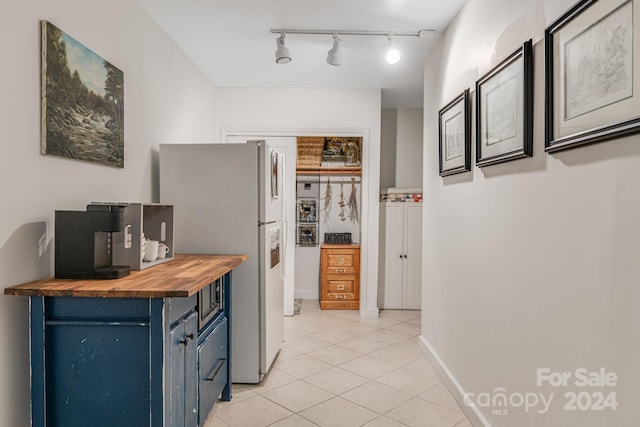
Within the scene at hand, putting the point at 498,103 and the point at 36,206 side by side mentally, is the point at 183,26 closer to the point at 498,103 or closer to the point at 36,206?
the point at 36,206

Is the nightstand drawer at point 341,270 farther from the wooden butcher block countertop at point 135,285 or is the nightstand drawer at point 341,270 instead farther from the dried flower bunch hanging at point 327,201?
the wooden butcher block countertop at point 135,285

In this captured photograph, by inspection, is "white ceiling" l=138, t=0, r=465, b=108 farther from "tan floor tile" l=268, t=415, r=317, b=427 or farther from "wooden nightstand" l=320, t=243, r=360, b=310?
"tan floor tile" l=268, t=415, r=317, b=427

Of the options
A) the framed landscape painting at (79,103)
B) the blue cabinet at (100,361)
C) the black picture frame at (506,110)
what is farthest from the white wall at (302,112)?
the blue cabinet at (100,361)

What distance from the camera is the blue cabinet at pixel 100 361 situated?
176 cm

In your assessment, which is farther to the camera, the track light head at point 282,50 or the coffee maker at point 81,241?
the track light head at point 282,50

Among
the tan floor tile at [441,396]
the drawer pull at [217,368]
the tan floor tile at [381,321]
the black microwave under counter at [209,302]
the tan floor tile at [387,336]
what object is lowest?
the tan floor tile at [441,396]

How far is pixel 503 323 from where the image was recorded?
220 cm

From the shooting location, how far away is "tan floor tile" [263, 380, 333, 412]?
285 cm

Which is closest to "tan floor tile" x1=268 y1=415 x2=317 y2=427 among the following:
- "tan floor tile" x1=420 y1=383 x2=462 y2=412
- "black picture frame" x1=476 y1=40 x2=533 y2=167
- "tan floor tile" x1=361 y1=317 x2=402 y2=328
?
"tan floor tile" x1=420 y1=383 x2=462 y2=412

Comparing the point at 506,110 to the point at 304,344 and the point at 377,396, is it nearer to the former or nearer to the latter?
the point at 377,396

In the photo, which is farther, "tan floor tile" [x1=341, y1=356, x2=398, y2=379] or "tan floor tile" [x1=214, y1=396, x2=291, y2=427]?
"tan floor tile" [x1=341, y1=356, x2=398, y2=379]

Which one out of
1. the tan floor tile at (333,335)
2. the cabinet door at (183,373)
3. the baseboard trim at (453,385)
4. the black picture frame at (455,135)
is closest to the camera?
the cabinet door at (183,373)

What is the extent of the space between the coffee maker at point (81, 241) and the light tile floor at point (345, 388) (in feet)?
4.03

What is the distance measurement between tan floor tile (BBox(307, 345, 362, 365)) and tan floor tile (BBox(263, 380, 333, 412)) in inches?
21.1
